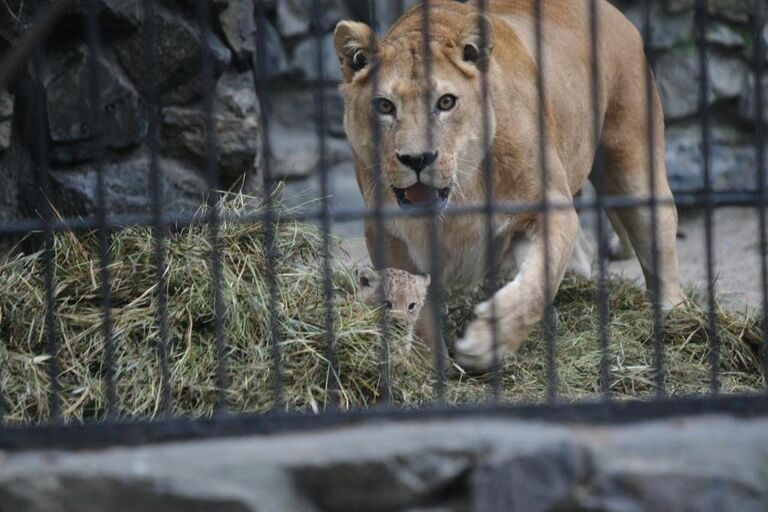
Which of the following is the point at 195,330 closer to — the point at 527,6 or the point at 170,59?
the point at 170,59

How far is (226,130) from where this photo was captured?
642 centimetres

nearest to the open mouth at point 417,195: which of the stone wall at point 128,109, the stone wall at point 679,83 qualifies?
the stone wall at point 128,109

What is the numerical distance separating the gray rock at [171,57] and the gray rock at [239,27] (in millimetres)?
138

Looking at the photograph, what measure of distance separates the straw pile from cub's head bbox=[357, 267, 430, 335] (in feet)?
0.30

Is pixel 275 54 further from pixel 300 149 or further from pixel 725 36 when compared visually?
pixel 725 36

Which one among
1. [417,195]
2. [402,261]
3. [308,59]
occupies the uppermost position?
[308,59]

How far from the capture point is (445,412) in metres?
3.07

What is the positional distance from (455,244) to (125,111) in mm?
1611

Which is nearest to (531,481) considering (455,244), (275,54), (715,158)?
(455,244)

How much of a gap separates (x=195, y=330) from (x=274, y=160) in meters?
3.62

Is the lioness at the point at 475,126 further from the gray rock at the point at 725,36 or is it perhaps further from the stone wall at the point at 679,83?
the gray rock at the point at 725,36

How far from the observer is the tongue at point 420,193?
17.3 feet

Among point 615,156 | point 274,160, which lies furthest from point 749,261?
point 274,160

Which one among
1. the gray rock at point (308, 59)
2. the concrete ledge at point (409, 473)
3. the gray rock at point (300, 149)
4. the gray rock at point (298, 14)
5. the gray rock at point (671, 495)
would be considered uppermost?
the gray rock at point (298, 14)
